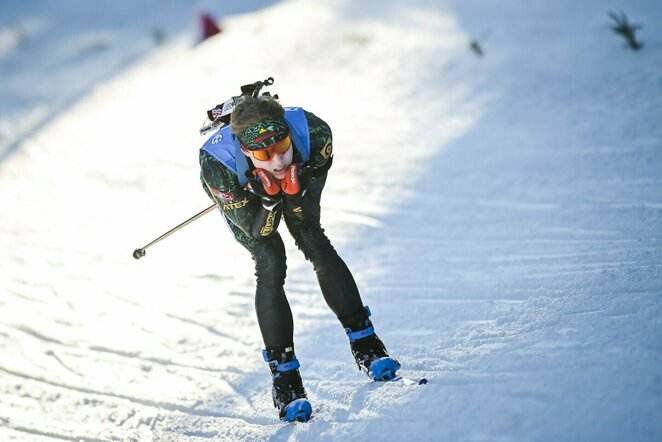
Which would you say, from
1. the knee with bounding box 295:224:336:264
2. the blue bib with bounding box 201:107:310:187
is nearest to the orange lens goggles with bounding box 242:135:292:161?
the blue bib with bounding box 201:107:310:187

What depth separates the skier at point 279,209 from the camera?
135 inches

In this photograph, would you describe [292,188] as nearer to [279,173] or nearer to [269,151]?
[279,173]

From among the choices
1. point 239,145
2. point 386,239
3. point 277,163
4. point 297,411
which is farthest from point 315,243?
point 386,239

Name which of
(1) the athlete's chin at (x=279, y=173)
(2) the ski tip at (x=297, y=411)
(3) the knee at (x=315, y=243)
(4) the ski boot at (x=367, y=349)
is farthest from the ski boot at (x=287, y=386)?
(1) the athlete's chin at (x=279, y=173)

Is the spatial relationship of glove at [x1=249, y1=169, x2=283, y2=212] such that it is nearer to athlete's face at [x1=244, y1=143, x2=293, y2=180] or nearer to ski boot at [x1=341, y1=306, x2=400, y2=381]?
athlete's face at [x1=244, y1=143, x2=293, y2=180]

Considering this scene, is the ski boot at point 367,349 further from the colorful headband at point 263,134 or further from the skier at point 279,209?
the colorful headband at point 263,134

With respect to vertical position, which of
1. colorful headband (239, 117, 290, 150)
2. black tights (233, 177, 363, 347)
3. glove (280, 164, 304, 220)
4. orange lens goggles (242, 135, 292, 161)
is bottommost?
black tights (233, 177, 363, 347)

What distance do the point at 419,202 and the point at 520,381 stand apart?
371 cm

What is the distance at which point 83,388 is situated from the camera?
4.91m

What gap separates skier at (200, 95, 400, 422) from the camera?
135 inches

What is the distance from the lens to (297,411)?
3.64 m

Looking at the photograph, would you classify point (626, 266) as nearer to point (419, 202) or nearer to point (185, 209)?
point (419, 202)

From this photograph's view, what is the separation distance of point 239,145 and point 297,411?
1395 millimetres

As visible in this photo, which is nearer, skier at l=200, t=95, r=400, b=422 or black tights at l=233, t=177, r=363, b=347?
skier at l=200, t=95, r=400, b=422
